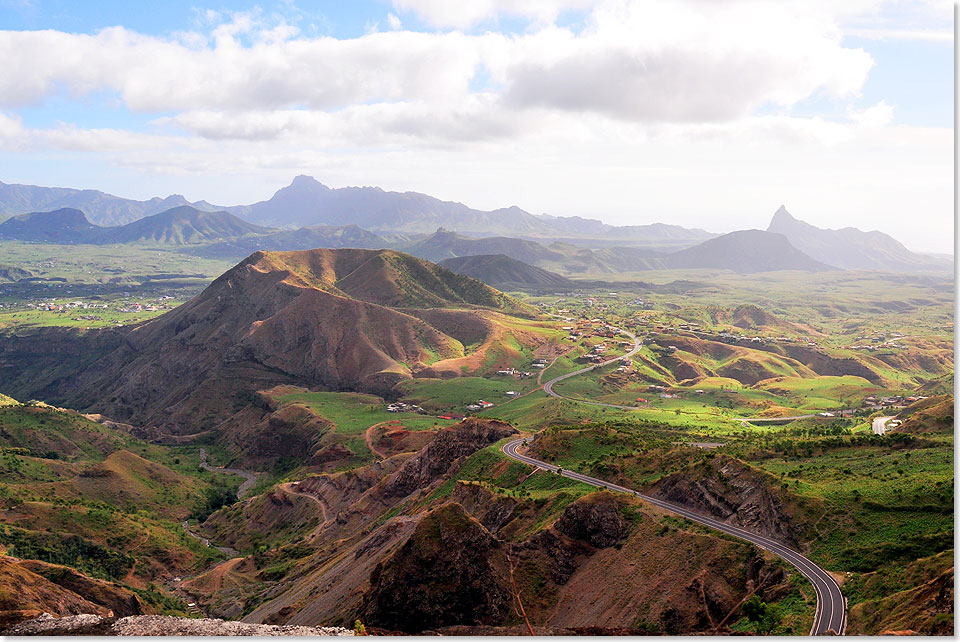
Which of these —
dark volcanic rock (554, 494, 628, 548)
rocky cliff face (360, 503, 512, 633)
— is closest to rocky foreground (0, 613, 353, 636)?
rocky cliff face (360, 503, 512, 633)

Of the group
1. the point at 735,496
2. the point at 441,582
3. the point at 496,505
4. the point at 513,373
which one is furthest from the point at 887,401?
the point at 441,582

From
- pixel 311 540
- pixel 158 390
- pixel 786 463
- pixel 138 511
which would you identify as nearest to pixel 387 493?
pixel 311 540

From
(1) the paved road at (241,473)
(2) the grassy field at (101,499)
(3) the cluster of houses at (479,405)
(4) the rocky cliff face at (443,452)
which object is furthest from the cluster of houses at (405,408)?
(4) the rocky cliff face at (443,452)

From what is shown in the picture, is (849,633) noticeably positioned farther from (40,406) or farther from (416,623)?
(40,406)

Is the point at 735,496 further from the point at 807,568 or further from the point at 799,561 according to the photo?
the point at 807,568

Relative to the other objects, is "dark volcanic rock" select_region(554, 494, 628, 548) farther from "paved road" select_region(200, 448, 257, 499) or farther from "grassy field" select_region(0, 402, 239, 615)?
"paved road" select_region(200, 448, 257, 499)

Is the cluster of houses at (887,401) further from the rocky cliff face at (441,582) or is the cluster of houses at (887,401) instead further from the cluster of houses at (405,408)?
the rocky cliff face at (441,582)
